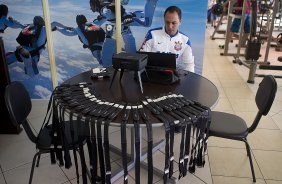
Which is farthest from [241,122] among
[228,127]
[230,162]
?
[230,162]

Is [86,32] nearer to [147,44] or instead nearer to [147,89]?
[147,44]

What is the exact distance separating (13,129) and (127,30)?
1593mm

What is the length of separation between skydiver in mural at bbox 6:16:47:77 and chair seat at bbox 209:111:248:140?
2104 millimetres

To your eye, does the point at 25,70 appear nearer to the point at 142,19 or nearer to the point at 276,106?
the point at 142,19

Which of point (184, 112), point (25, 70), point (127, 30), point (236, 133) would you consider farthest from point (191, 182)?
point (25, 70)

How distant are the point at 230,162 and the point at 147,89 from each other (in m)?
1.06

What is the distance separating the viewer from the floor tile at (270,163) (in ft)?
6.79

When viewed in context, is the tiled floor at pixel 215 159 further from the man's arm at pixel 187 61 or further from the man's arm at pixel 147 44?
the man's arm at pixel 147 44

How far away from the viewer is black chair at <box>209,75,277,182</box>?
5.72ft

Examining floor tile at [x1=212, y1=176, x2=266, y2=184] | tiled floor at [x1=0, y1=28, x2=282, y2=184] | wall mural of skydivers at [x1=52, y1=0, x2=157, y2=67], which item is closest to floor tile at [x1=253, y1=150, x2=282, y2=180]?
tiled floor at [x1=0, y1=28, x2=282, y2=184]

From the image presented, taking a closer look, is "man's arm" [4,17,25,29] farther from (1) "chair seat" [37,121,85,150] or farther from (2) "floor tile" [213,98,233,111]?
(2) "floor tile" [213,98,233,111]

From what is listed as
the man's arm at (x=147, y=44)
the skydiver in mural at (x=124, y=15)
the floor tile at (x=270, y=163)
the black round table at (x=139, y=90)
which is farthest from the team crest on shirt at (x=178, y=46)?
the floor tile at (x=270, y=163)

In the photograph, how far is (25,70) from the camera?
310cm

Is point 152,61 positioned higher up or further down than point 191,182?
higher up
